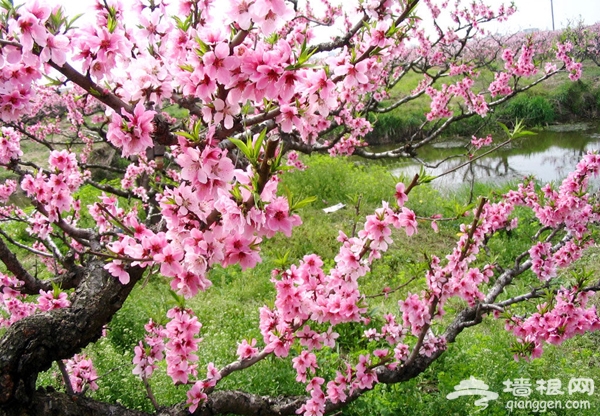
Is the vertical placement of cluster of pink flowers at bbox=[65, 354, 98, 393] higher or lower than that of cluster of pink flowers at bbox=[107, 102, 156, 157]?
lower

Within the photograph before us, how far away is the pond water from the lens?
11312 millimetres

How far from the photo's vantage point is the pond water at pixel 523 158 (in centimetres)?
1131

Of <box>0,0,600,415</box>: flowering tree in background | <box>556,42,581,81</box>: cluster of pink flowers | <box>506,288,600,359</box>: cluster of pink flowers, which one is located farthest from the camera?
<box>556,42,581,81</box>: cluster of pink flowers

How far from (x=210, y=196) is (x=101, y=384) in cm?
248

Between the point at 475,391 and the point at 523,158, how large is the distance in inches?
465

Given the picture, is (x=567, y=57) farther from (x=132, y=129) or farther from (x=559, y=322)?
(x=132, y=129)

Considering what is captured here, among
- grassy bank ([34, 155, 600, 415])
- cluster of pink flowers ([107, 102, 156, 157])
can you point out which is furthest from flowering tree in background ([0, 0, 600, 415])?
grassy bank ([34, 155, 600, 415])

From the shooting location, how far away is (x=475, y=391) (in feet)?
9.67

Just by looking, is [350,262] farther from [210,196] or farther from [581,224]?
[581,224]

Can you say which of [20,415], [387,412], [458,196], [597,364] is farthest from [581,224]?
[458,196]

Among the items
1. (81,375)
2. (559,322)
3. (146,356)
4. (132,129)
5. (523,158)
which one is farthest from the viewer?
(523,158)

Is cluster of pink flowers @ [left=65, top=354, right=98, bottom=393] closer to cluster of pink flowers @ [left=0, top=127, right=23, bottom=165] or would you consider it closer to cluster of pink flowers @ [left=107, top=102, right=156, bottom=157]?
cluster of pink flowers @ [left=0, top=127, right=23, bottom=165]

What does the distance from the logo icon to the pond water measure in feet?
25.9

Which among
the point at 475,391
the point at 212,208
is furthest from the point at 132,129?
the point at 475,391
